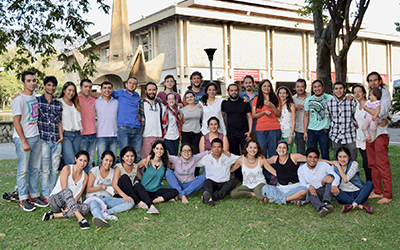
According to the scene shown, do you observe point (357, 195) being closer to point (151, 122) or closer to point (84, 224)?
point (151, 122)

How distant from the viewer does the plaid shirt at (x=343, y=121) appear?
16.9 feet

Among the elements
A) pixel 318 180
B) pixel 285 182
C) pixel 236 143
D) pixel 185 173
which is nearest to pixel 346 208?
pixel 318 180

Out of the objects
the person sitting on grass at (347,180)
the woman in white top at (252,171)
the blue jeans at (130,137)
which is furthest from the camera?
the blue jeans at (130,137)

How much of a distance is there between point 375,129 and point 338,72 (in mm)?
4762

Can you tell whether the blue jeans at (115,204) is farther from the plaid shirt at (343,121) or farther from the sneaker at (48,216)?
the plaid shirt at (343,121)

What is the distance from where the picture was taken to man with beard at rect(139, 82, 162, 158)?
19.1 ft

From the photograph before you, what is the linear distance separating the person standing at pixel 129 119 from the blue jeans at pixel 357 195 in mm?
3239

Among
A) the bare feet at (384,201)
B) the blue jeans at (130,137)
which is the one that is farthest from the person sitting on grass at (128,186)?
the bare feet at (384,201)

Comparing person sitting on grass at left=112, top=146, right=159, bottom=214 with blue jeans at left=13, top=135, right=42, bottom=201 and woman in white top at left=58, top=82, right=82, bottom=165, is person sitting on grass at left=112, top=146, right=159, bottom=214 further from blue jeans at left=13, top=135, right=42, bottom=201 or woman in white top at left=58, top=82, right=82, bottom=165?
blue jeans at left=13, top=135, right=42, bottom=201

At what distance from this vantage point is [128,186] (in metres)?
4.81

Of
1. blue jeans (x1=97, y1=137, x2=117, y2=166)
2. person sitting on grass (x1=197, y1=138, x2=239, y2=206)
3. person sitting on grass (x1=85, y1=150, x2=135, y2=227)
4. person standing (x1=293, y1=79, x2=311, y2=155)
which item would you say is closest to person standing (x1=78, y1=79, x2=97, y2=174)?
blue jeans (x1=97, y1=137, x2=117, y2=166)

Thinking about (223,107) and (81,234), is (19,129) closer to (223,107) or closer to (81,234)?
(81,234)

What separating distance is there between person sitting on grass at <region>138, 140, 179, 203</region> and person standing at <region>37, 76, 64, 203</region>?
1260mm

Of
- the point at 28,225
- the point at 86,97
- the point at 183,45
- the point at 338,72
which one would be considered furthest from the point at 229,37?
the point at 28,225
